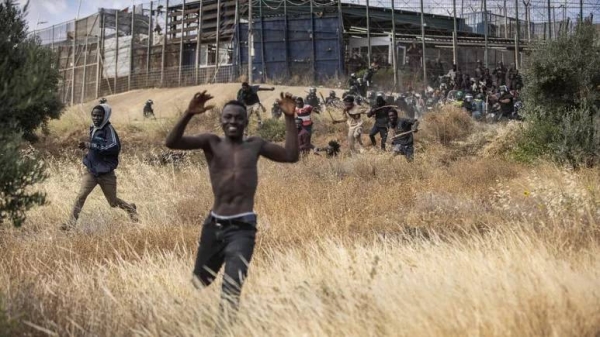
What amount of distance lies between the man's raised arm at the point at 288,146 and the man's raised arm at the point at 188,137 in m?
0.44

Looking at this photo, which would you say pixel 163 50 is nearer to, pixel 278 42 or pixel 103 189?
pixel 278 42

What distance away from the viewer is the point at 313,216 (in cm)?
785

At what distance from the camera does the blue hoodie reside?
834 centimetres

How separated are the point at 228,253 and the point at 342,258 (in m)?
1.10

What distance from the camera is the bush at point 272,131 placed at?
1892 centimetres

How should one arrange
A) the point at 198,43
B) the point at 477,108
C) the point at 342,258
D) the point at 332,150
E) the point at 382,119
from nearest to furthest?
the point at 342,258, the point at 332,150, the point at 382,119, the point at 477,108, the point at 198,43

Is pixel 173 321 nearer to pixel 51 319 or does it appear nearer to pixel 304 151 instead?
pixel 51 319

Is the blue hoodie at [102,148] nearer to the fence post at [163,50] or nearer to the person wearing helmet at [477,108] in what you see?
the person wearing helmet at [477,108]

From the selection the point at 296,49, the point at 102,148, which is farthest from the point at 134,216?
the point at 296,49

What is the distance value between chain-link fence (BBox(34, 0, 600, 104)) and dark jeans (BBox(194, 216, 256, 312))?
21.9 meters

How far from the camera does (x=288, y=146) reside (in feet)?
14.9

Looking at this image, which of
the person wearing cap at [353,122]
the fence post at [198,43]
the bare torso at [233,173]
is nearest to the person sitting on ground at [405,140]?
the person wearing cap at [353,122]

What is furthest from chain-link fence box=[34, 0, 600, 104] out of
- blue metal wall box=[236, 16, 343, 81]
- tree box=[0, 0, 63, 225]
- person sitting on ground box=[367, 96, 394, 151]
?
tree box=[0, 0, 63, 225]

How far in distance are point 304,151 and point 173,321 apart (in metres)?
10.5
